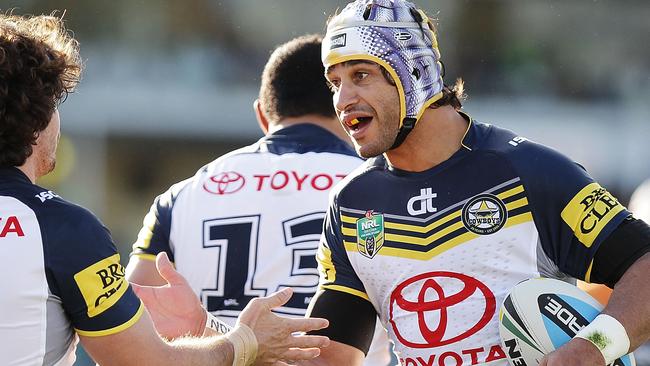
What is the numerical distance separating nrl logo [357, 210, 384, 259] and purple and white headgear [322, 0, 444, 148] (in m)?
0.30

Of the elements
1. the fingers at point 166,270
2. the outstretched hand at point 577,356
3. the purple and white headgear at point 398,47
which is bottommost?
the outstretched hand at point 577,356

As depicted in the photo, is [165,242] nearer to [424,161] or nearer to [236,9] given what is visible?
[424,161]

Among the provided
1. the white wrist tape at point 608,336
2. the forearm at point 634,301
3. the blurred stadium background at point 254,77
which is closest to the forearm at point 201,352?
the white wrist tape at point 608,336

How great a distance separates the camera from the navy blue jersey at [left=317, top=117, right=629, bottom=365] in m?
4.09

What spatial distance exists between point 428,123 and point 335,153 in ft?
4.22

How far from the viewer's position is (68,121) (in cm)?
Answer: 1962

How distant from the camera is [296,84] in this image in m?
5.95

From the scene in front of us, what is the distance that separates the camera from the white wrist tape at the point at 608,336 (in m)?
3.89

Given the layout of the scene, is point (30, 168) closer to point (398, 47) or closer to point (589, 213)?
point (398, 47)

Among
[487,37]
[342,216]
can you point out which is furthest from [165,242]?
[487,37]

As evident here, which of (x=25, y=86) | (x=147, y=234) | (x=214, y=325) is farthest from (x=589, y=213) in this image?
(x=147, y=234)

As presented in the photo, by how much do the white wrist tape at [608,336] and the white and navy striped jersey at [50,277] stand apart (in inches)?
61.0

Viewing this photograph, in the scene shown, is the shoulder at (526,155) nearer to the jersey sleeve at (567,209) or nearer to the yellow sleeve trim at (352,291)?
the jersey sleeve at (567,209)

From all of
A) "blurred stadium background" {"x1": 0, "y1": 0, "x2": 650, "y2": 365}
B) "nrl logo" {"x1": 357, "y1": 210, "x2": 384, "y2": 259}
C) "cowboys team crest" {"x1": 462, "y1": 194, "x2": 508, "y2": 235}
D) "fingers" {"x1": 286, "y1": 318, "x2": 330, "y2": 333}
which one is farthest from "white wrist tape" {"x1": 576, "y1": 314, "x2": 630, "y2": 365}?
"blurred stadium background" {"x1": 0, "y1": 0, "x2": 650, "y2": 365}
